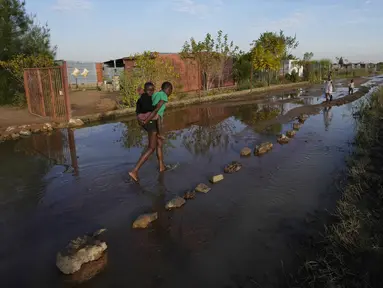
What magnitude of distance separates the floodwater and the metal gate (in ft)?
9.66

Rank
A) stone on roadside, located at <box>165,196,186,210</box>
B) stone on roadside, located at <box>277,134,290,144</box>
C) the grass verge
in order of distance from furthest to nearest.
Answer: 1. stone on roadside, located at <box>277,134,290,144</box>
2. stone on roadside, located at <box>165,196,186,210</box>
3. the grass verge

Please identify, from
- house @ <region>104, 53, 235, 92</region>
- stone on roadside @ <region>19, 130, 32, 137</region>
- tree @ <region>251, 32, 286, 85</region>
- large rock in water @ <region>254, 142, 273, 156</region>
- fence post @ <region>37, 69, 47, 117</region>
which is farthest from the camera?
tree @ <region>251, 32, 286, 85</region>

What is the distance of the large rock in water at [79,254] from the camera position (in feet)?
10.5

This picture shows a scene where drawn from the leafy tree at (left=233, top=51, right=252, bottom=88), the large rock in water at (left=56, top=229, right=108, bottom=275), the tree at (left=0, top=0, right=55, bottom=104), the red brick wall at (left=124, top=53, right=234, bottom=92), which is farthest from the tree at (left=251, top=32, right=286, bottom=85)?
the large rock in water at (left=56, top=229, right=108, bottom=275)

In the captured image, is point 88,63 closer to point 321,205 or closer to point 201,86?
point 201,86

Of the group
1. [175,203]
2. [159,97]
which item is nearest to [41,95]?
[159,97]

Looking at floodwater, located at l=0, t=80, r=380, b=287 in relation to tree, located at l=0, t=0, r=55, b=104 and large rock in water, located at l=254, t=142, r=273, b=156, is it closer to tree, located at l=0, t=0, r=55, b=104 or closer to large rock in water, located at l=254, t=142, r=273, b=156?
large rock in water, located at l=254, t=142, r=273, b=156

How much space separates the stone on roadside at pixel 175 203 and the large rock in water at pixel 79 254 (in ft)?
4.07

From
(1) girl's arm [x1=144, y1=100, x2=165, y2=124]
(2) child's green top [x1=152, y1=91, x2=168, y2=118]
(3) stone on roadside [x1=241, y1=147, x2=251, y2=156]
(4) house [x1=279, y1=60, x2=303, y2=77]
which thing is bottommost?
(3) stone on roadside [x1=241, y1=147, x2=251, y2=156]

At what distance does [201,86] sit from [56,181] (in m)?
19.3

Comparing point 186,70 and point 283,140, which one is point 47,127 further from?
point 186,70

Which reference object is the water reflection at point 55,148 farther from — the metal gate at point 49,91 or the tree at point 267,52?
the tree at point 267,52

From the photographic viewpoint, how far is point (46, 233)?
13.2ft

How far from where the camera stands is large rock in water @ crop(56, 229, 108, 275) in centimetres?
321
